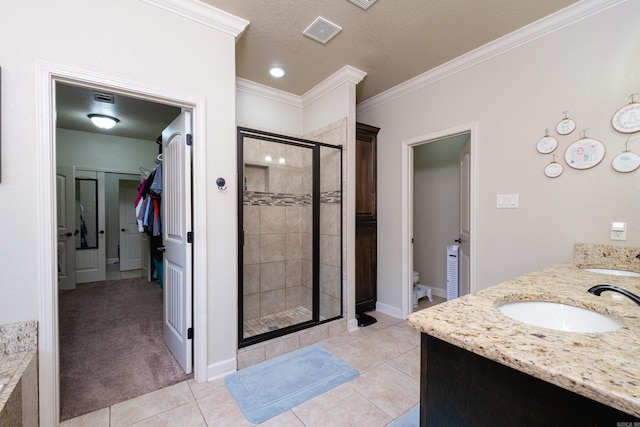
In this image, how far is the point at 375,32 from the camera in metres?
2.27

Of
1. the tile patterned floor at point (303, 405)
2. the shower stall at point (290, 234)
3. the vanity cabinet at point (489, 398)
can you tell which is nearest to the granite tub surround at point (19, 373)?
the tile patterned floor at point (303, 405)

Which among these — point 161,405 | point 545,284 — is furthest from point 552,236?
point 161,405

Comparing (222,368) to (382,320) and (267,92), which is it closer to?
(382,320)

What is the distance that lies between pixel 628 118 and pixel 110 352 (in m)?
4.41

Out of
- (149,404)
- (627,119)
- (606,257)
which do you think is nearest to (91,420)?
(149,404)

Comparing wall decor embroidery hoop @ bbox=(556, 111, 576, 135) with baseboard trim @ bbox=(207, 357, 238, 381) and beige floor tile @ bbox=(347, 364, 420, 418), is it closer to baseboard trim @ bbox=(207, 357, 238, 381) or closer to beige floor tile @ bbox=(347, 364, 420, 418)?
beige floor tile @ bbox=(347, 364, 420, 418)

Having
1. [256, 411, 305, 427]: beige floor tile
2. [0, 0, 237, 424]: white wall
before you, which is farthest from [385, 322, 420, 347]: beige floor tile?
[0, 0, 237, 424]: white wall

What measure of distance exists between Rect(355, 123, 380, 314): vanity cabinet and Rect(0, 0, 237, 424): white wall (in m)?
1.66

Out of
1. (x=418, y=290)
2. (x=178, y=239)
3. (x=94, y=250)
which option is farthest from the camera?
(x=94, y=250)

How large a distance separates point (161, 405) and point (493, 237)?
2872mm

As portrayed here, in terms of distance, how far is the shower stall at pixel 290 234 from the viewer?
292 centimetres

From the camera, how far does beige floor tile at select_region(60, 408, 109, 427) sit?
1645mm

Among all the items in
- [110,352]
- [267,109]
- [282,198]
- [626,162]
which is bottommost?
[110,352]

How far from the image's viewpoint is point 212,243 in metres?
2.07
